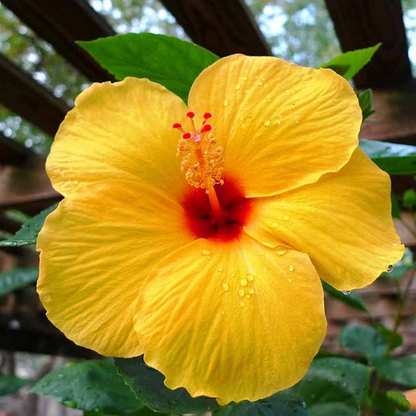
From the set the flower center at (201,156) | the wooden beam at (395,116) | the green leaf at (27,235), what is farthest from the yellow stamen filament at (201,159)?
the wooden beam at (395,116)

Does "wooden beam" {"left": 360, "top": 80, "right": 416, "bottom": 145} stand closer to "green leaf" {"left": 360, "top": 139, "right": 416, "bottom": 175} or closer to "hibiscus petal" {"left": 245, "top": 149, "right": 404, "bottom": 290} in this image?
"green leaf" {"left": 360, "top": 139, "right": 416, "bottom": 175}

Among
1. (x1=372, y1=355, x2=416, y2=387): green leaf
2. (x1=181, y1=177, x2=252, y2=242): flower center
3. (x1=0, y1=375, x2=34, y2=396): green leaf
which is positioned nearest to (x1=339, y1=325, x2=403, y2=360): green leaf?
(x1=372, y1=355, x2=416, y2=387): green leaf

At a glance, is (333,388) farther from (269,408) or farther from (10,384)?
(10,384)

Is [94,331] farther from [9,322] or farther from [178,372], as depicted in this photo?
[9,322]

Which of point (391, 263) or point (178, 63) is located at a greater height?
point (178, 63)

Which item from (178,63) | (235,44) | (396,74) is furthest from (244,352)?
(396,74)

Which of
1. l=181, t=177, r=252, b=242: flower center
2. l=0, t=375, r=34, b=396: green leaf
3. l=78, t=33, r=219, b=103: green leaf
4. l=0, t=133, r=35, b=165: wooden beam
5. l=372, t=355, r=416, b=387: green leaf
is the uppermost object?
l=78, t=33, r=219, b=103: green leaf

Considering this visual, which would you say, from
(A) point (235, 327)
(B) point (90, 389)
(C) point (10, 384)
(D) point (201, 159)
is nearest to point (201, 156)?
(D) point (201, 159)
